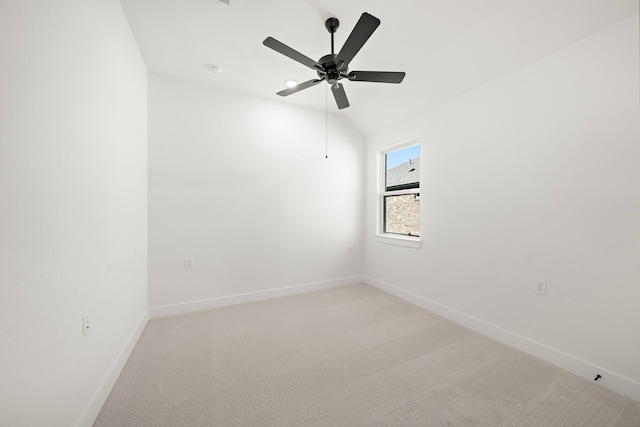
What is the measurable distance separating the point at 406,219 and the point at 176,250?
2967 mm

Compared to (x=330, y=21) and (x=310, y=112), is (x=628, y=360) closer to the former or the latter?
(x=330, y=21)

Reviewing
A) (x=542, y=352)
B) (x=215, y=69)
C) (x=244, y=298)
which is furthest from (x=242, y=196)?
(x=542, y=352)

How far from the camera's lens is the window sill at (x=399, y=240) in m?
3.10

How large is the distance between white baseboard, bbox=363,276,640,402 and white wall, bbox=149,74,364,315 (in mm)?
1513

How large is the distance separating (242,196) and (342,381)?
2.28 meters

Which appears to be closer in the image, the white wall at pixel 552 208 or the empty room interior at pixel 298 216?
the empty room interior at pixel 298 216

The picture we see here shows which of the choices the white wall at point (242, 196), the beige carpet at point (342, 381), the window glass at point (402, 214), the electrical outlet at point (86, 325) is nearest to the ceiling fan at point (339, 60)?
the white wall at point (242, 196)

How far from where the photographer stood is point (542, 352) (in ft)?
6.38

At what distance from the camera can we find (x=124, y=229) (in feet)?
6.25

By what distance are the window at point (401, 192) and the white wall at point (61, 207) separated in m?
3.13

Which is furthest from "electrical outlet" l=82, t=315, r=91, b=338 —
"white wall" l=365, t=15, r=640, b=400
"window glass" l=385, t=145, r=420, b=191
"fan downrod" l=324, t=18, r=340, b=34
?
"window glass" l=385, t=145, r=420, b=191

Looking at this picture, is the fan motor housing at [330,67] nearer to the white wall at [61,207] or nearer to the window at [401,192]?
the white wall at [61,207]

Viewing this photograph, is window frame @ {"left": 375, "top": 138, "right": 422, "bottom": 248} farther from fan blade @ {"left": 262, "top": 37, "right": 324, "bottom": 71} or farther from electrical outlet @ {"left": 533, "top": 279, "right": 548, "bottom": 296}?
fan blade @ {"left": 262, "top": 37, "right": 324, "bottom": 71}

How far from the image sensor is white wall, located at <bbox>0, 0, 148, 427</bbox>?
0.83 m
